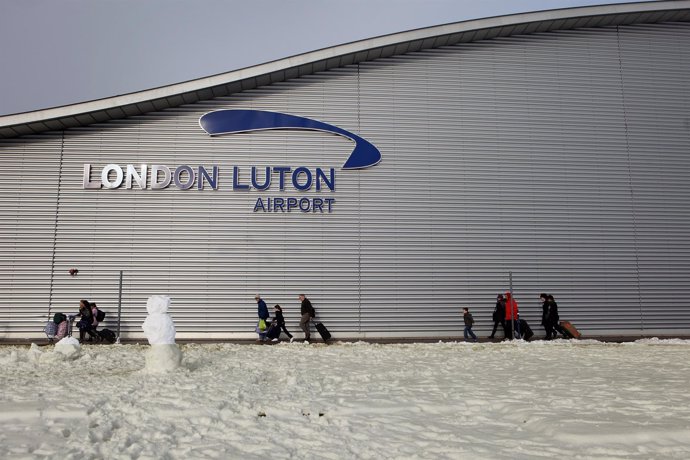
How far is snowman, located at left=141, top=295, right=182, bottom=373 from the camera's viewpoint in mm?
8469

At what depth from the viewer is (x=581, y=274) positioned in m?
17.8

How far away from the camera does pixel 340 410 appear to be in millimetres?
5855

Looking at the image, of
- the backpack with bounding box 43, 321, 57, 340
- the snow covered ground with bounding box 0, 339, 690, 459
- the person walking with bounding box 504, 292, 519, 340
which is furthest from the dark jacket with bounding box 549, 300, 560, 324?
the backpack with bounding box 43, 321, 57, 340

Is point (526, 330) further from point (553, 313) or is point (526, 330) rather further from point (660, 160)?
point (660, 160)

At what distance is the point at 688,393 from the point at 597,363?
3.49 m

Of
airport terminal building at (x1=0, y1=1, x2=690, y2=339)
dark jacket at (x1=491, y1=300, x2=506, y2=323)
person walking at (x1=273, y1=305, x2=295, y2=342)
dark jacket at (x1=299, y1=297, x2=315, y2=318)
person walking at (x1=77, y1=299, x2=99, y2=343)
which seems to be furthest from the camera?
airport terminal building at (x1=0, y1=1, x2=690, y2=339)

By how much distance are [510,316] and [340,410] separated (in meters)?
11.6

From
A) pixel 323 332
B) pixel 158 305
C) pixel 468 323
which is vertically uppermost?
pixel 158 305

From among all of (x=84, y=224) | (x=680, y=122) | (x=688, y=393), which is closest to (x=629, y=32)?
(x=680, y=122)

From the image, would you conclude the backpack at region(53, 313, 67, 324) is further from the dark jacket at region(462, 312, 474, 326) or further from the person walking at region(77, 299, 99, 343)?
the dark jacket at region(462, 312, 474, 326)

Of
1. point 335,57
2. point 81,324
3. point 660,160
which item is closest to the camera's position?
point 81,324

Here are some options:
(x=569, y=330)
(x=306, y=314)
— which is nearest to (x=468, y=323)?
(x=569, y=330)

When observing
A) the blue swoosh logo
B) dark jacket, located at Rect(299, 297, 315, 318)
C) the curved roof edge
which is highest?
the curved roof edge

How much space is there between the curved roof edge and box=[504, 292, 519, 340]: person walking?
9.21m
